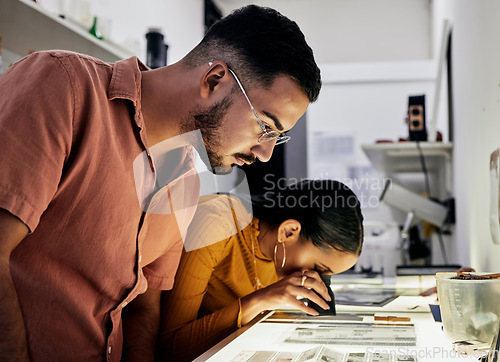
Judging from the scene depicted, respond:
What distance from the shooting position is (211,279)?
4.22ft

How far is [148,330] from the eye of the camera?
117 cm

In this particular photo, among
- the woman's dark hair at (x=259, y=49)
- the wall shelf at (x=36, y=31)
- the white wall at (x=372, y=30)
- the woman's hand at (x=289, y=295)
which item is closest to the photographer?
the woman's dark hair at (x=259, y=49)

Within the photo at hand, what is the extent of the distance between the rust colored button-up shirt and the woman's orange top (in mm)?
243

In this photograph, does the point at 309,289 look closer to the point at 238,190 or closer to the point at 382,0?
the point at 238,190

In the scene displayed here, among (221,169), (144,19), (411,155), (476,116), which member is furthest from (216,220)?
(144,19)

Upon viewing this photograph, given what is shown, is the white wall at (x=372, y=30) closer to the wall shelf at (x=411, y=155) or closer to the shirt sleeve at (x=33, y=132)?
the wall shelf at (x=411, y=155)

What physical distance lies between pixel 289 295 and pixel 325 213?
0.79 feet

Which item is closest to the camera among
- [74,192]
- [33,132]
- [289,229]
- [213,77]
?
[33,132]

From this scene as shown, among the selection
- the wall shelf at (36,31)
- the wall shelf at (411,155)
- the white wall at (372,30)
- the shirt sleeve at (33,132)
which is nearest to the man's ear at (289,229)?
the shirt sleeve at (33,132)

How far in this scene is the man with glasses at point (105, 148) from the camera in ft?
2.25

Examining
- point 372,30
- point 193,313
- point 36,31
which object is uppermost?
point 372,30

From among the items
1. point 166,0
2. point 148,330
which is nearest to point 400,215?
point 166,0

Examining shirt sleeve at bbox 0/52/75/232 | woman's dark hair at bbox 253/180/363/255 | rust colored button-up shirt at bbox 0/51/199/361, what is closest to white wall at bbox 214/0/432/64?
woman's dark hair at bbox 253/180/363/255

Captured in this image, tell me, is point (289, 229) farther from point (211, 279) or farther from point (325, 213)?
point (211, 279)
